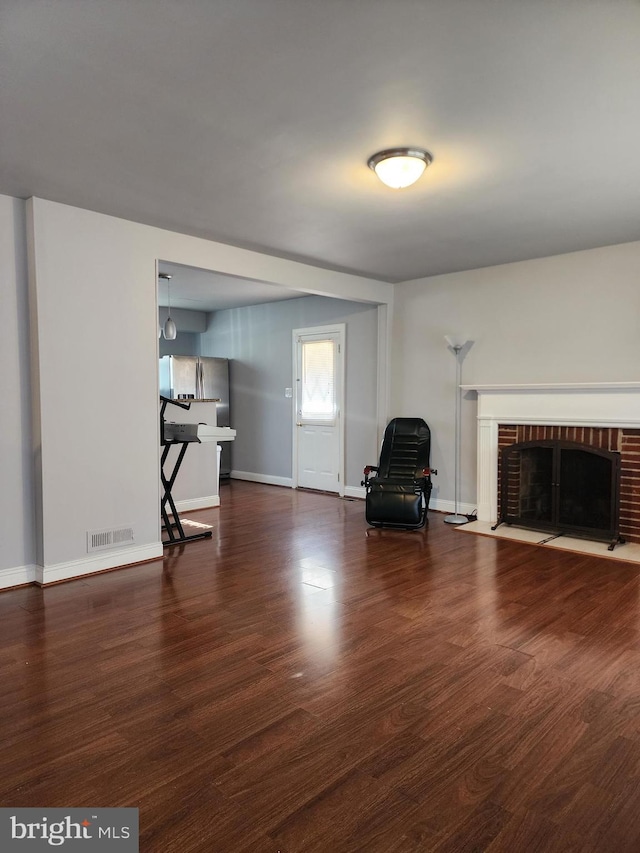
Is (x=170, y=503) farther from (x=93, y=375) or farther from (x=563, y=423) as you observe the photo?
(x=563, y=423)

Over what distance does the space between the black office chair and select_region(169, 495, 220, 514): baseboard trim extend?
1842 mm

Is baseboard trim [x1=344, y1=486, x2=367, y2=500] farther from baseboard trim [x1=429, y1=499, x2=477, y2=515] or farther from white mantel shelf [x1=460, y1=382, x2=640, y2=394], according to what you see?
white mantel shelf [x1=460, y1=382, x2=640, y2=394]

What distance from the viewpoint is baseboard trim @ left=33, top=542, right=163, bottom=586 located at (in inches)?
151

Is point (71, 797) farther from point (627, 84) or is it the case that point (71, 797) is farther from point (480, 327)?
point (480, 327)

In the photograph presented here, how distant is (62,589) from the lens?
3.73 meters

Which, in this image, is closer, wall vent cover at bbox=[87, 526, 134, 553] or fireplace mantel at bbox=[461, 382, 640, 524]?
wall vent cover at bbox=[87, 526, 134, 553]

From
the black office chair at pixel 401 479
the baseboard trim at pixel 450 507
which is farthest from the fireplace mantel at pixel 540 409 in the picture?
the black office chair at pixel 401 479

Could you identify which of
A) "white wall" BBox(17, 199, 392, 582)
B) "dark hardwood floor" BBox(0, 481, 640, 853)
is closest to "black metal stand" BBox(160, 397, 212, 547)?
"white wall" BBox(17, 199, 392, 582)

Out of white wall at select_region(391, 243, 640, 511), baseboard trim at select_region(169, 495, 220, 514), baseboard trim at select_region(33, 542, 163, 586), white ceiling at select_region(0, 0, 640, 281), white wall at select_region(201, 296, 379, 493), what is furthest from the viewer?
white wall at select_region(201, 296, 379, 493)

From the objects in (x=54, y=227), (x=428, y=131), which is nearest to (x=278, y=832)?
(x=428, y=131)

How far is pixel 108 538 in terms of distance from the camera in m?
4.16

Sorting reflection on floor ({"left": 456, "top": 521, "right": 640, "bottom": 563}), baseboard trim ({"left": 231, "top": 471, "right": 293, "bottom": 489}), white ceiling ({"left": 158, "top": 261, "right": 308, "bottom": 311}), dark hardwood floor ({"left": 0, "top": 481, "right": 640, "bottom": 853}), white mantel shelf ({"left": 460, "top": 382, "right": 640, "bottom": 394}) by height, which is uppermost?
white ceiling ({"left": 158, "top": 261, "right": 308, "bottom": 311})

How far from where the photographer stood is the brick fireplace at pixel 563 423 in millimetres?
4652

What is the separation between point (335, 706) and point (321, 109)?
2.56 metres
